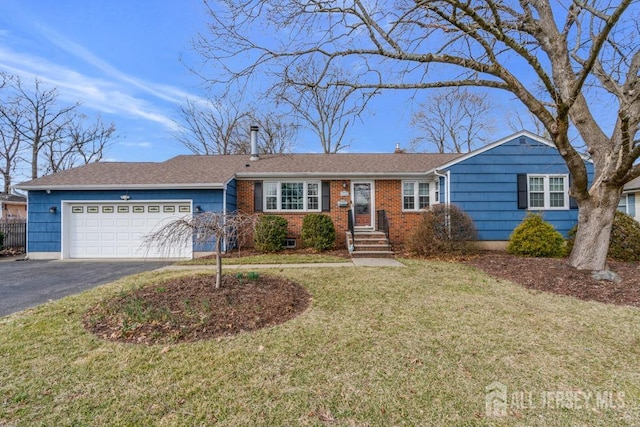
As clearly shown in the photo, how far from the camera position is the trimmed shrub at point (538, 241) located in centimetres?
880

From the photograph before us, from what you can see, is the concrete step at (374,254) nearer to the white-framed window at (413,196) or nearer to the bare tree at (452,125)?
the white-framed window at (413,196)

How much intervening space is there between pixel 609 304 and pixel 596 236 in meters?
2.45

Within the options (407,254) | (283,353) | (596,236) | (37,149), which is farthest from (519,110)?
(37,149)

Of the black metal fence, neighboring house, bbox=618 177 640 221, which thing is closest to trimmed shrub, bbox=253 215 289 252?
the black metal fence

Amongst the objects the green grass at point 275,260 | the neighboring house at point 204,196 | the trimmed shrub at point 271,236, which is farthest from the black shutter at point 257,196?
the green grass at point 275,260

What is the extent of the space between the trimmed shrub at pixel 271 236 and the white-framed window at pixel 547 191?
8.81m

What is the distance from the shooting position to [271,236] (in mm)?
10234

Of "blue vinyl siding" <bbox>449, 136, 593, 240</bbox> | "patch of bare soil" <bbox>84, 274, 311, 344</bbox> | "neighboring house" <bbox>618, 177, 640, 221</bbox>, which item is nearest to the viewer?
"patch of bare soil" <bbox>84, 274, 311, 344</bbox>

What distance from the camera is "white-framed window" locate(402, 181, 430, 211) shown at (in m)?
11.6

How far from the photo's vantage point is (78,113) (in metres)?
24.7

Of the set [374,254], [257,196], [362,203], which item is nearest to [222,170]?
[257,196]

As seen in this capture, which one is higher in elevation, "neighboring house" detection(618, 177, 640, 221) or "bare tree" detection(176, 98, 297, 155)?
"bare tree" detection(176, 98, 297, 155)

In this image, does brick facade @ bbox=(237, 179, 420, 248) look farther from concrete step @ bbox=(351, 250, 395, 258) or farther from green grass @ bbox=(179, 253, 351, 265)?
green grass @ bbox=(179, 253, 351, 265)

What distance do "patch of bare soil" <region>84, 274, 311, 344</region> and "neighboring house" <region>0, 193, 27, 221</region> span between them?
26.6 m
